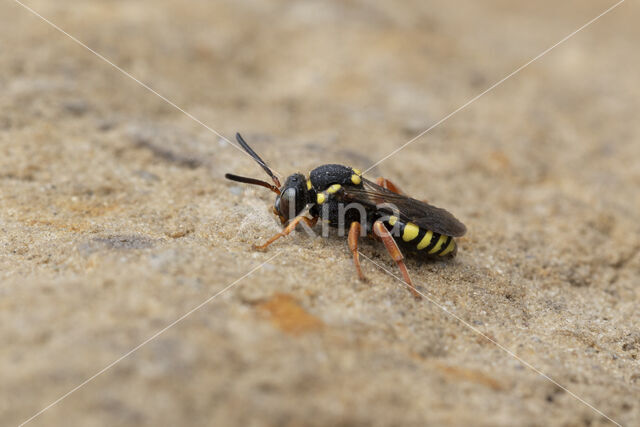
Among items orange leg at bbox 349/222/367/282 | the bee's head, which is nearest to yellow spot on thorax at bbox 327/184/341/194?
the bee's head

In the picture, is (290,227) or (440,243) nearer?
(290,227)

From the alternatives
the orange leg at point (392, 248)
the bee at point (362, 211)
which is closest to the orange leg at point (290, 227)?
the bee at point (362, 211)

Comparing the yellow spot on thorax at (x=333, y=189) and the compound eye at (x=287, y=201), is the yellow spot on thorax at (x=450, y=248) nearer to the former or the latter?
the yellow spot on thorax at (x=333, y=189)

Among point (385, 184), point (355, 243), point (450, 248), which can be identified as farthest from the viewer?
point (385, 184)

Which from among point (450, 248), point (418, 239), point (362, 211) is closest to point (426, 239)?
point (418, 239)

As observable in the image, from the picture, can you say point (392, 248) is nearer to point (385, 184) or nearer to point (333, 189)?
point (333, 189)

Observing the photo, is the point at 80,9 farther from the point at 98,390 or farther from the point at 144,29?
the point at 98,390
